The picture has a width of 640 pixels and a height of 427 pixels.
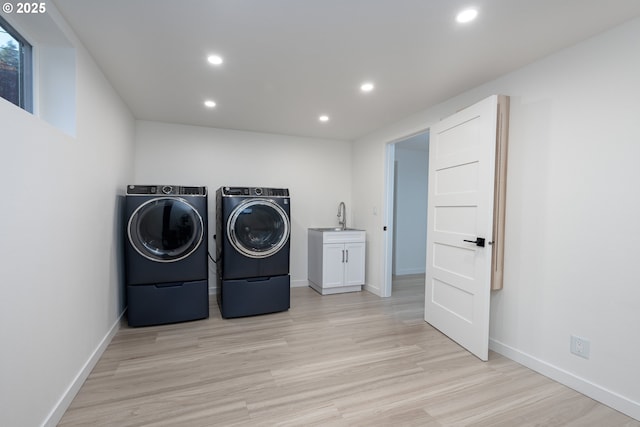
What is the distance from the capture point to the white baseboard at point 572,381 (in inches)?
64.4

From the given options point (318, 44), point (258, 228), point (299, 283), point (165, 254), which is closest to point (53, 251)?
point (165, 254)

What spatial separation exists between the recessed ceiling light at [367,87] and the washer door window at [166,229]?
198 cm

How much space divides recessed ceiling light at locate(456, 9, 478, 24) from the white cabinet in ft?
8.72

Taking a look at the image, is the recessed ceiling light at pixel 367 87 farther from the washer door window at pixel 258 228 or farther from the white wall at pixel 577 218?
the washer door window at pixel 258 228

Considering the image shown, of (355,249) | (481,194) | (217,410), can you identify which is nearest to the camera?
(217,410)

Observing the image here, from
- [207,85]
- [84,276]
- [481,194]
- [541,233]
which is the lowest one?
[84,276]

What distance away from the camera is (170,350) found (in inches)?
92.0

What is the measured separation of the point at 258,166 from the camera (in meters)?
4.03

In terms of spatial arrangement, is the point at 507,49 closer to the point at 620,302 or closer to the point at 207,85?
the point at 620,302

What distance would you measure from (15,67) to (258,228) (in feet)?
6.93

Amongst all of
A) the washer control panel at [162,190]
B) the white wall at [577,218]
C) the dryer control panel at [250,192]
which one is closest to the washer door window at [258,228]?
the dryer control panel at [250,192]

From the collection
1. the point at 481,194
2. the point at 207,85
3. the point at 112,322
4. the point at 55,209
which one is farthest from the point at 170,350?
the point at 481,194

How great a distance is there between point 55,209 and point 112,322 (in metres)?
1.43

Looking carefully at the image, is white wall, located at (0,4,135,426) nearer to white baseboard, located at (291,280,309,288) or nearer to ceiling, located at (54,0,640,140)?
ceiling, located at (54,0,640,140)
